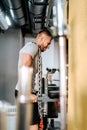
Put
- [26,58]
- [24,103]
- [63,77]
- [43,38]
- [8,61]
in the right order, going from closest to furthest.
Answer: [24,103] < [63,77] < [26,58] < [43,38] < [8,61]

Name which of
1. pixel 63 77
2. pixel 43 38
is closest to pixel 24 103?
pixel 63 77

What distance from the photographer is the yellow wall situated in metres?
1.08

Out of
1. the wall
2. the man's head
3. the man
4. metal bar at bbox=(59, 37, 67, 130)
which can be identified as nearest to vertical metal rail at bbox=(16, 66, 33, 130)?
metal bar at bbox=(59, 37, 67, 130)

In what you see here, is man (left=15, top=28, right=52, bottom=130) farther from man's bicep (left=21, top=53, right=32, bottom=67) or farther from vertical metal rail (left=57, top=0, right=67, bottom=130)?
vertical metal rail (left=57, top=0, right=67, bottom=130)

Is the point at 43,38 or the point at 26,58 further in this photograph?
the point at 43,38

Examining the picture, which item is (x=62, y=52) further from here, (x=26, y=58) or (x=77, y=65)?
(x=26, y=58)

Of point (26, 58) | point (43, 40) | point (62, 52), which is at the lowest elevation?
point (26, 58)

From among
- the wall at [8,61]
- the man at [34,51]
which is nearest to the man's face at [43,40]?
the man at [34,51]

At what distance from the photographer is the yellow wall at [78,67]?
1076 millimetres

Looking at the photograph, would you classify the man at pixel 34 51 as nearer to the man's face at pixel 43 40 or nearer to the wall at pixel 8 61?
the man's face at pixel 43 40

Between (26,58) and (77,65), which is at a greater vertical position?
(77,65)

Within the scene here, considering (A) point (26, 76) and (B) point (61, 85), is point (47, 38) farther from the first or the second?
(A) point (26, 76)

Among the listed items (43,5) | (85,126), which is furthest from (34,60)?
(43,5)

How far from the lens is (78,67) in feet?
3.71
